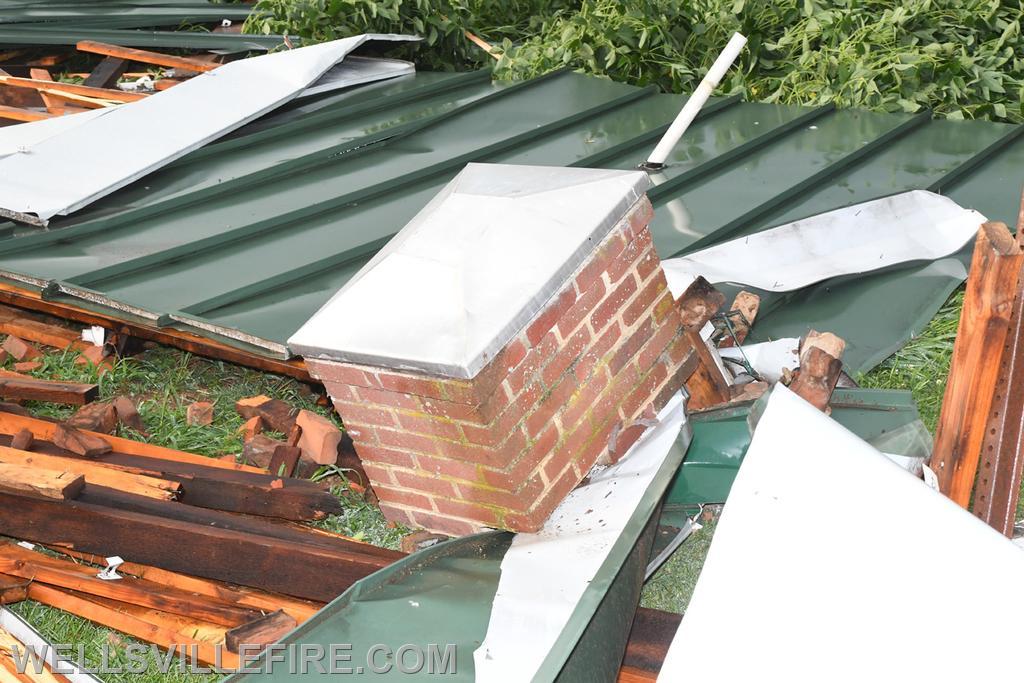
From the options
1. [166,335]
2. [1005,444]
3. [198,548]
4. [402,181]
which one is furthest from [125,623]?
[1005,444]

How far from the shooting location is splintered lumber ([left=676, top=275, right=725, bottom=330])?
4.17m

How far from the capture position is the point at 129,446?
448cm

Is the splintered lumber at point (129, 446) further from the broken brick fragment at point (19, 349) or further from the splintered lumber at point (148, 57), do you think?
the splintered lumber at point (148, 57)

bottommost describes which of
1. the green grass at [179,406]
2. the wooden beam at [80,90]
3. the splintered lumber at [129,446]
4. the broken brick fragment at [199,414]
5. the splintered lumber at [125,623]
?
the splintered lumber at [125,623]

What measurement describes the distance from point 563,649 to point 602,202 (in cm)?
161

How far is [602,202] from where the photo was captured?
12.3ft

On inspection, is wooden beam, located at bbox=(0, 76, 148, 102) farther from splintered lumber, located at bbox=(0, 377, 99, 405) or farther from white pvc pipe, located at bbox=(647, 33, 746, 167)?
white pvc pipe, located at bbox=(647, 33, 746, 167)


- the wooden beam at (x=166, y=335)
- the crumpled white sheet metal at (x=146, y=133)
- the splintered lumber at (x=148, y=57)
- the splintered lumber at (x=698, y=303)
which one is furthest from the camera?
the splintered lumber at (x=148, y=57)

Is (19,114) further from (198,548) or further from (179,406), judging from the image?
(198,548)

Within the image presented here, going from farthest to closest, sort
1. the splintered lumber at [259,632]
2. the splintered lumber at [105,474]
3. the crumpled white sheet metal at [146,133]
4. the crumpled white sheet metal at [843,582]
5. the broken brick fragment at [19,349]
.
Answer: the broken brick fragment at [19,349], the crumpled white sheet metal at [146,133], the splintered lumber at [105,474], the splintered lumber at [259,632], the crumpled white sheet metal at [843,582]

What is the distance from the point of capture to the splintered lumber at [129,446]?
4.31m

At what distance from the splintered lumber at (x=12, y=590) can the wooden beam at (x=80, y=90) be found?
→ 13.2 feet

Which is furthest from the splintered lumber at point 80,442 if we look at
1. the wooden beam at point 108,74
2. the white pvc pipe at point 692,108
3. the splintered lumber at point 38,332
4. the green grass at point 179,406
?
the wooden beam at point 108,74

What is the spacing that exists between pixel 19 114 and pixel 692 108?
442 centimetres
